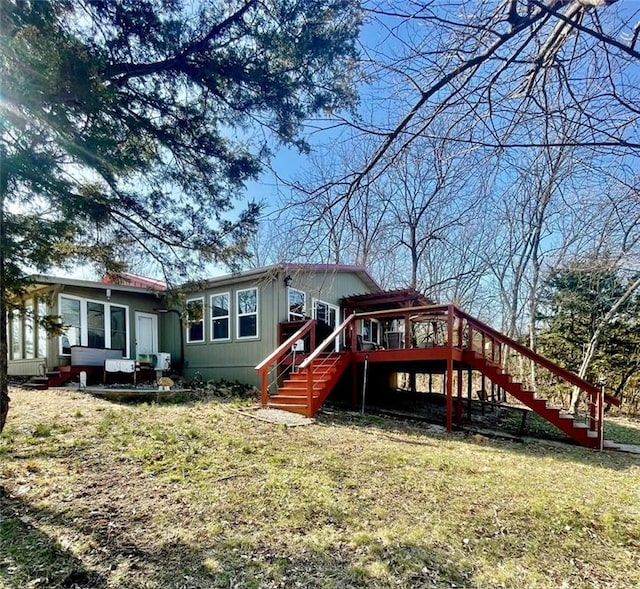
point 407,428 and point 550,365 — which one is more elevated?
point 550,365

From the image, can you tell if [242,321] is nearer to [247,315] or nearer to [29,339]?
[247,315]

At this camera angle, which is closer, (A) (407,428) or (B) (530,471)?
(B) (530,471)

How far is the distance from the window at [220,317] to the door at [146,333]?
98.3 inches

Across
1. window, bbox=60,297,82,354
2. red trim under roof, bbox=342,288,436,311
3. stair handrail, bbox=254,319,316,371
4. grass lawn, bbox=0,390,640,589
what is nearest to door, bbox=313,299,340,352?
red trim under roof, bbox=342,288,436,311

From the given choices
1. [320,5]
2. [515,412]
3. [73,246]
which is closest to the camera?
[320,5]

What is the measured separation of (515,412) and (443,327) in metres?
6.27

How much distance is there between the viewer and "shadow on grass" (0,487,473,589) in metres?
2.91

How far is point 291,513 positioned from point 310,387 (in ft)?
15.1

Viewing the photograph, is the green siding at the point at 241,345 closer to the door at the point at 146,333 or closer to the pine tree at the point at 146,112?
the door at the point at 146,333

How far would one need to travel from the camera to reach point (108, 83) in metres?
3.76

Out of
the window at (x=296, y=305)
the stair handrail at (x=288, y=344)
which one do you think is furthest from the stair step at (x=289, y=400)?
the window at (x=296, y=305)

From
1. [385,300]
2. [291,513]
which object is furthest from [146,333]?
[291,513]

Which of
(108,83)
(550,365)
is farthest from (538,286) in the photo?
(108,83)

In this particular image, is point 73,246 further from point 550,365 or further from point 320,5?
point 550,365
